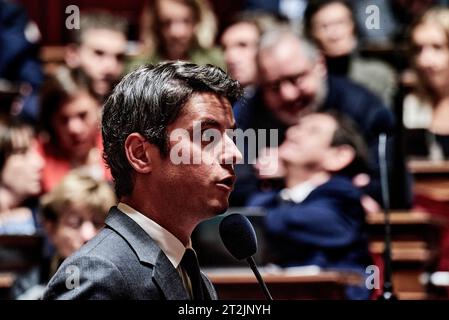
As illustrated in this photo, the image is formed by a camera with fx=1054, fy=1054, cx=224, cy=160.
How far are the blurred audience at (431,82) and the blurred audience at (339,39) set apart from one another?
0.11 m

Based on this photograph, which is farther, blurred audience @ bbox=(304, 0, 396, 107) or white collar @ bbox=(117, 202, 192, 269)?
blurred audience @ bbox=(304, 0, 396, 107)

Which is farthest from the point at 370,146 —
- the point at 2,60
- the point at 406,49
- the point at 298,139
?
the point at 2,60

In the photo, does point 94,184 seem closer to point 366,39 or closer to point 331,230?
point 331,230

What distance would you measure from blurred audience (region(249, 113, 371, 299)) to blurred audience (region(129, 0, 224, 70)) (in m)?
0.49

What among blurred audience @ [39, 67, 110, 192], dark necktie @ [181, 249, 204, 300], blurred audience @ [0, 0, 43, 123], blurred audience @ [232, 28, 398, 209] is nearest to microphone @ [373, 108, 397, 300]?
blurred audience @ [232, 28, 398, 209]

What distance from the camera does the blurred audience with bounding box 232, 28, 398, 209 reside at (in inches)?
100

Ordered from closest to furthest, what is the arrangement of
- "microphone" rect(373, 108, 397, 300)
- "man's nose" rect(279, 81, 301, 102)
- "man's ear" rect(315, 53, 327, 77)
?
"microphone" rect(373, 108, 397, 300), "man's nose" rect(279, 81, 301, 102), "man's ear" rect(315, 53, 327, 77)

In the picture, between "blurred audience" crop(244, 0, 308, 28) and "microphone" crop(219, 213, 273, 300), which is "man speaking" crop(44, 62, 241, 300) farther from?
"blurred audience" crop(244, 0, 308, 28)

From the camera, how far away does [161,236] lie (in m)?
1.22

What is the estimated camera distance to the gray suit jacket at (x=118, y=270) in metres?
1.13

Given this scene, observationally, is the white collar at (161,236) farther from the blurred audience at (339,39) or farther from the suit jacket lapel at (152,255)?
Answer: the blurred audience at (339,39)

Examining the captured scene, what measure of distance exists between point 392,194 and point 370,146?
140 mm

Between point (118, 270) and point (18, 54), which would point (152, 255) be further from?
point (18, 54)

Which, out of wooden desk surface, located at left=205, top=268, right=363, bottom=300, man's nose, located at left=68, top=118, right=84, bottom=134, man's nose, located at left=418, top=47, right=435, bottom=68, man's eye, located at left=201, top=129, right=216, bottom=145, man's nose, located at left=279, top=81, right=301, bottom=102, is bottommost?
wooden desk surface, located at left=205, top=268, right=363, bottom=300
